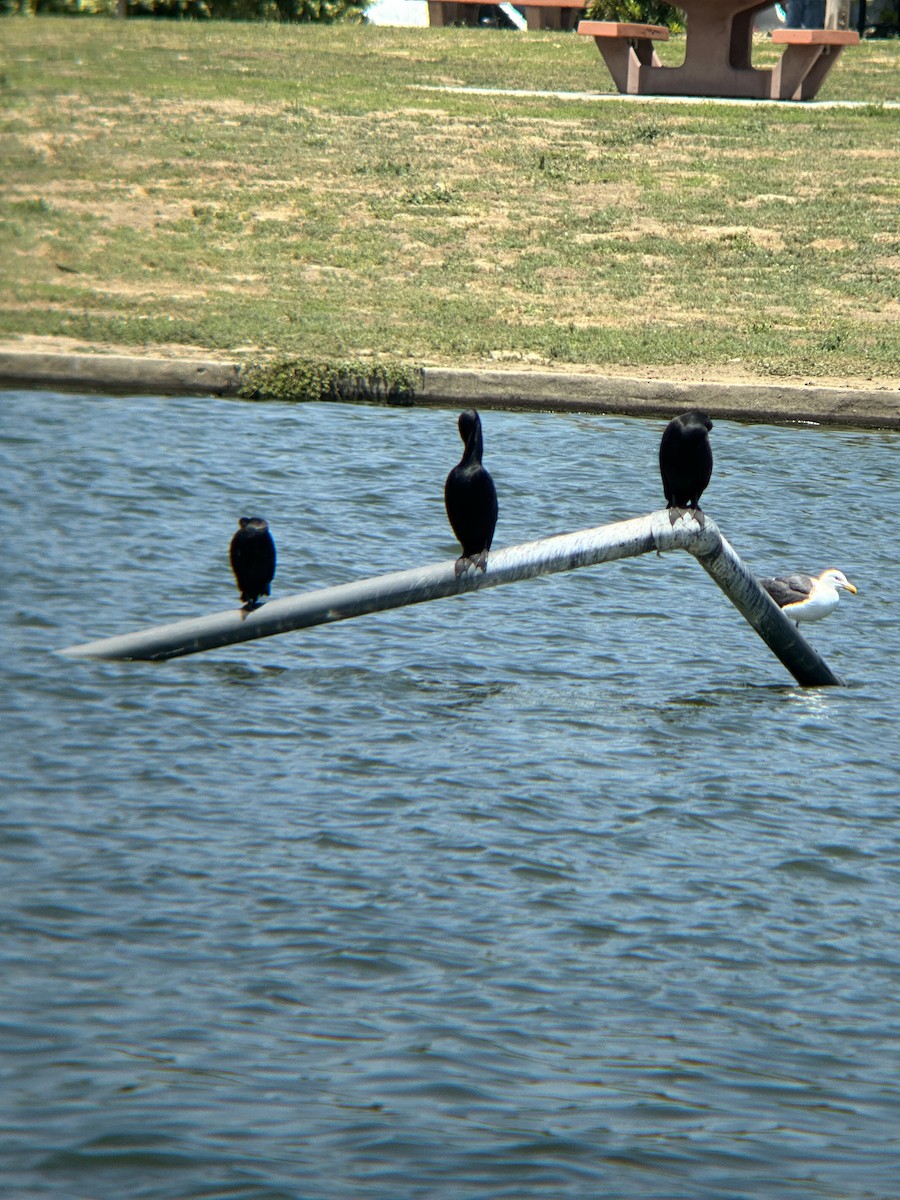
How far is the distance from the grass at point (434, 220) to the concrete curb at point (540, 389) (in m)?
0.74

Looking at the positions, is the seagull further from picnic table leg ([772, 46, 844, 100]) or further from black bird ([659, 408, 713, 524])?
picnic table leg ([772, 46, 844, 100])

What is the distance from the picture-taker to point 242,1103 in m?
4.16

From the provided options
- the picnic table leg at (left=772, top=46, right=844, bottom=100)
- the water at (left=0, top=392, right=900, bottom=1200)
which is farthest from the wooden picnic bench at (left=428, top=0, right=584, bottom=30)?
the water at (left=0, top=392, right=900, bottom=1200)

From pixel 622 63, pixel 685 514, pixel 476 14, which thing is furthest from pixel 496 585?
pixel 476 14

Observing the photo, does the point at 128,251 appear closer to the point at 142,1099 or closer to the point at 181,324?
the point at 181,324

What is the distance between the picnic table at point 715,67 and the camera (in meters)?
22.1

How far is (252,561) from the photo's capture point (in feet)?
22.5

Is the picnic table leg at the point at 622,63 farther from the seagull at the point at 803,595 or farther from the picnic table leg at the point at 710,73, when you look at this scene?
the seagull at the point at 803,595

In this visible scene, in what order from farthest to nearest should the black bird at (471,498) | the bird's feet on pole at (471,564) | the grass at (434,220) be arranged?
1. the grass at (434,220)
2. the black bird at (471,498)
3. the bird's feet on pole at (471,564)

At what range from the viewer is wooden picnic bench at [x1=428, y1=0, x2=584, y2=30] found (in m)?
32.5

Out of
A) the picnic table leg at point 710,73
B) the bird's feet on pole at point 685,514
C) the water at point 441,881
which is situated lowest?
the water at point 441,881

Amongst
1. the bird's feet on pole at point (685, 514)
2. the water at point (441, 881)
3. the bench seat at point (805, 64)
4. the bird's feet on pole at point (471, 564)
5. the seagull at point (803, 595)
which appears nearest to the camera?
the water at point (441, 881)

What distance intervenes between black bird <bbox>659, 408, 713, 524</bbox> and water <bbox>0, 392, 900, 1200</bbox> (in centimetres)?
87

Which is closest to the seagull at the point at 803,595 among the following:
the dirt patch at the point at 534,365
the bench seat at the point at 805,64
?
the dirt patch at the point at 534,365
